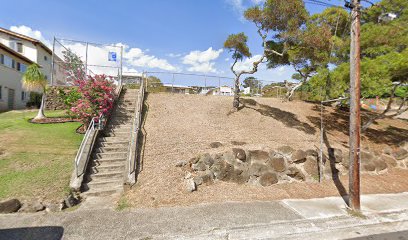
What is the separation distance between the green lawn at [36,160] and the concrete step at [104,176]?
1.99 ft

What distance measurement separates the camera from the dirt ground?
757 centimetres

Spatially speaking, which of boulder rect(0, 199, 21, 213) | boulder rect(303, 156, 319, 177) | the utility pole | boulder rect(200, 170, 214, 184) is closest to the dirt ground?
boulder rect(200, 170, 214, 184)

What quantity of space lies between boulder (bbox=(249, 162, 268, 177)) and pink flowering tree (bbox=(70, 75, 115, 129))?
727 cm

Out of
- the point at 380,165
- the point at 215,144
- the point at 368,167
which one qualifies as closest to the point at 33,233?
the point at 215,144

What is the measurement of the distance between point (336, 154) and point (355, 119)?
3.69 metres

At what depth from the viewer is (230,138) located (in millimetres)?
10461

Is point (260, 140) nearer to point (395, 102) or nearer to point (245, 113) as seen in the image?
point (245, 113)

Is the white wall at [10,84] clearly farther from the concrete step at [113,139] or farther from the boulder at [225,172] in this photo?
the boulder at [225,172]

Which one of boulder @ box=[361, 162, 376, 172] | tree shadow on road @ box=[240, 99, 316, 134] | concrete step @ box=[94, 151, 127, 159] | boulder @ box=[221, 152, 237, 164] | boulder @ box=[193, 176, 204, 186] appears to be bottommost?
boulder @ box=[193, 176, 204, 186]

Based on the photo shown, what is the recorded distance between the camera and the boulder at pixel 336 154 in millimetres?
9999

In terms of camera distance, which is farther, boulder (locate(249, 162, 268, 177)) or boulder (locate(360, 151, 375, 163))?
boulder (locate(360, 151, 375, 163))

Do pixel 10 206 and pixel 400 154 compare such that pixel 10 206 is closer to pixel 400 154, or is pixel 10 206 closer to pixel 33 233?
pixel 33 233

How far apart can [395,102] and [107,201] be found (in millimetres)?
Answer: 32721

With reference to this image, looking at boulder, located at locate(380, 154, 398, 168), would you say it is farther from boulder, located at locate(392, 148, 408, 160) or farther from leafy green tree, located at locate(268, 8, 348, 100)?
leafy green tree, located at locate(268, 8, 348, 100)
